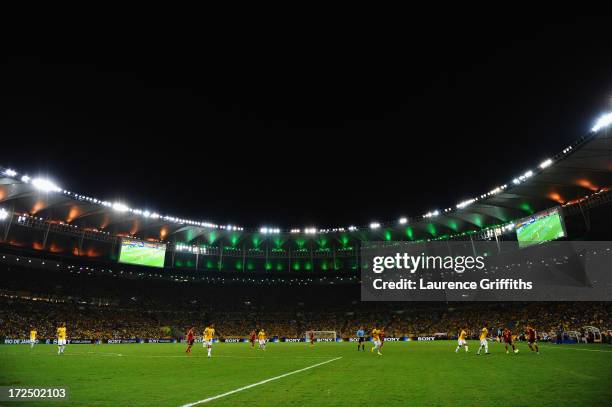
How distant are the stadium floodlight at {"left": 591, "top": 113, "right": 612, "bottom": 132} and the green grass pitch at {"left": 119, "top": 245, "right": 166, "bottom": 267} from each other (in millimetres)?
57876

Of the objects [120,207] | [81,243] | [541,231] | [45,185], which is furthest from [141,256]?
[541,231]

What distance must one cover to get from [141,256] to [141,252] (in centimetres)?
61

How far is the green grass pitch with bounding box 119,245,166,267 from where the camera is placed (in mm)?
61781

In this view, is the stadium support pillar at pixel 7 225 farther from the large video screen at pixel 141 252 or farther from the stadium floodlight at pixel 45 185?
the large video screen at pixel 141 252

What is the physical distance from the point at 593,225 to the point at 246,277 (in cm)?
5700

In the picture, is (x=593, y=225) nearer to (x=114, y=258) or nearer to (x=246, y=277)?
(x=246, y=277)

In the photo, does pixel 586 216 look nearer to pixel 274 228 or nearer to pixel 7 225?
pixel 274 228

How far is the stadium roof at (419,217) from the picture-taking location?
134 feet

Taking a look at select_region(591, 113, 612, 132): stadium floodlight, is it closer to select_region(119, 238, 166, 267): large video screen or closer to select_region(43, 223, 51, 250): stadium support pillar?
select_region(119, 238, 166, 267): large video screen

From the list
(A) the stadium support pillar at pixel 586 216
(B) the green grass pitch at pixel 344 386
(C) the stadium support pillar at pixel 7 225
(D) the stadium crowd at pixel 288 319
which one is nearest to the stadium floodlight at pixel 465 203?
(A) the stadium support pillar at pixel 586 216

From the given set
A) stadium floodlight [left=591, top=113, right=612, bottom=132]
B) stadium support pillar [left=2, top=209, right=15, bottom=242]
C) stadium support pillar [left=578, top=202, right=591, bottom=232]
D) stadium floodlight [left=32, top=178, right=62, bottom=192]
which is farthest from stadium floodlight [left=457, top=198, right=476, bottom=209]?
stadium support pillar [left=2, top=209, right=15, bottom=242]

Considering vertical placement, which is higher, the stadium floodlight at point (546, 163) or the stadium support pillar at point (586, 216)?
the stadium floodlight at point (546, 163)

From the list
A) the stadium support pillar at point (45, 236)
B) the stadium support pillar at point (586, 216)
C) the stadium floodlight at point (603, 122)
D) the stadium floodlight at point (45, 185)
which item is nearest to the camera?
the stadium floodlight at point (603, 122)

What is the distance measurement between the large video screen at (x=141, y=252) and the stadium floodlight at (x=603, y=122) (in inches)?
2275
